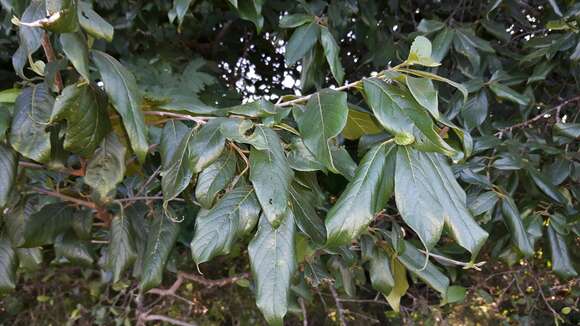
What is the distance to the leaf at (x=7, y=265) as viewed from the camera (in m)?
0.82

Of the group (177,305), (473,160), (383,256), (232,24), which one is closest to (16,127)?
(383,256)

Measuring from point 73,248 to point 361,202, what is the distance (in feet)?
2.32

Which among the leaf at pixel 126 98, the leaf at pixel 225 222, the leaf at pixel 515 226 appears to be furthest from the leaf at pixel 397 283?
the leaf at pixel 126 98

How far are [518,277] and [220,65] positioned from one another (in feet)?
4.44

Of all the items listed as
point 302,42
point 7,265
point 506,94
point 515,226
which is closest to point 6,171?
point 7,265

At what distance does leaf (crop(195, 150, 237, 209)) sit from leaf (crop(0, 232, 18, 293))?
0.45m

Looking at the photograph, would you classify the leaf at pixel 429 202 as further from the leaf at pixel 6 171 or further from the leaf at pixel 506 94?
the leaf at pixel 506 94

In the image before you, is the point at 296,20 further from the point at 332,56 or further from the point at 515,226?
the point at 515,226

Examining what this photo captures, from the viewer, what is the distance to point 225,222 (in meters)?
0.57

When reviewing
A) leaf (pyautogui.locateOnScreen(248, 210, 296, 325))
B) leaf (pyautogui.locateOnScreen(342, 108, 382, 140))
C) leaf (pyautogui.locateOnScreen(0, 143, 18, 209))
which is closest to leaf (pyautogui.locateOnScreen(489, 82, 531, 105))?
leaf (pyautogui.locateOnScreen(342, 108, 382, 140))

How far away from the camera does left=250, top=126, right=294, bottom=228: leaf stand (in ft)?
1.62

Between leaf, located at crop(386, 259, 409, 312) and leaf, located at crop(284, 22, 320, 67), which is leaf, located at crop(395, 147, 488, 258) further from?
leaf, located at crop(284, 22, 320, 67)

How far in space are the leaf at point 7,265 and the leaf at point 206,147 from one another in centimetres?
49

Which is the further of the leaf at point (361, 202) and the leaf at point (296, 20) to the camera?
the leaf at point (296, 20)
